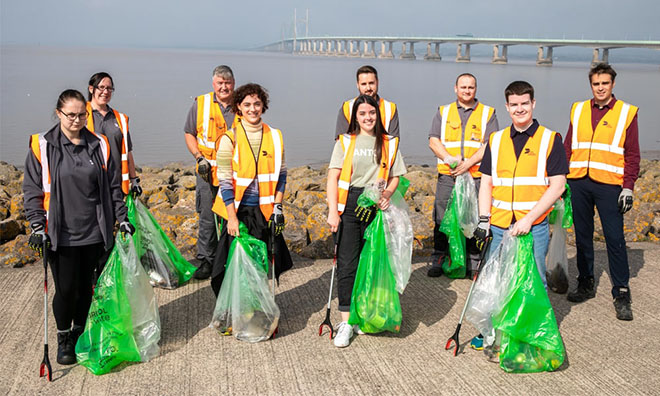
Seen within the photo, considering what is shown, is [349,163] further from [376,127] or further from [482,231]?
[482,231]

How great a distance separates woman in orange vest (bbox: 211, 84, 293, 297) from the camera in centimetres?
441

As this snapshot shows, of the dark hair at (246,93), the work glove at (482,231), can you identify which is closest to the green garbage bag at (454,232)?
the work glove at (482,231)

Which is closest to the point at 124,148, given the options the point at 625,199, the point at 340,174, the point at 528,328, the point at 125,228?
the point at 125,228

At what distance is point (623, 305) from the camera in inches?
193

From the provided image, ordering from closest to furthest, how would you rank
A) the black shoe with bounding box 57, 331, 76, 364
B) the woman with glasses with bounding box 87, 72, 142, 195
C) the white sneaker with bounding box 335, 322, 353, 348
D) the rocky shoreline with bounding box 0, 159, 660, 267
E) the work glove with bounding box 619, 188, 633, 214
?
the black shoe with bounding box 57, 331, 76, 364, the white sneaker with bounding box 335, 322, 353, 348, the work glove with bounding box 619, 188, 633, 214, the woman with glasses with bounding box 87, 72, 142, 195, the rocky shoreline with bounding box 0, 159, 660, 267

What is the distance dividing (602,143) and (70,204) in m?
3.92

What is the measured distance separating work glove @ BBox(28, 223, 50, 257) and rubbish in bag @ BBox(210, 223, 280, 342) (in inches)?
46.6

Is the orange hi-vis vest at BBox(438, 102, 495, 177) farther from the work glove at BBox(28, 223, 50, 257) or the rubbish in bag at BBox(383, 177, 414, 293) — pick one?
the work glove at BBox(28, 223, 50, 257)

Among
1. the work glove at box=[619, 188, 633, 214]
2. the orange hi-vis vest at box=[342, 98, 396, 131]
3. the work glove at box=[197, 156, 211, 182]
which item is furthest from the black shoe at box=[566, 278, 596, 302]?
the work glove at box=[197, 156, 211, 182]

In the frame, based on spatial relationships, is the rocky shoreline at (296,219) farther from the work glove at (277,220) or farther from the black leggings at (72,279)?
the black leggings at (72,279)

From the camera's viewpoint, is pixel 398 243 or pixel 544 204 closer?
pixel 544 204

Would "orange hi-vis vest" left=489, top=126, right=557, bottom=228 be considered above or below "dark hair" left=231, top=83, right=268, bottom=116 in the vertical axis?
below

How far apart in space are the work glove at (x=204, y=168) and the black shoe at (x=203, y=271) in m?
0.78

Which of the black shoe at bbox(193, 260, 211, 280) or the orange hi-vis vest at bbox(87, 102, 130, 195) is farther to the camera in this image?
the black shoe at bbox(193, 260, 211, 280)
